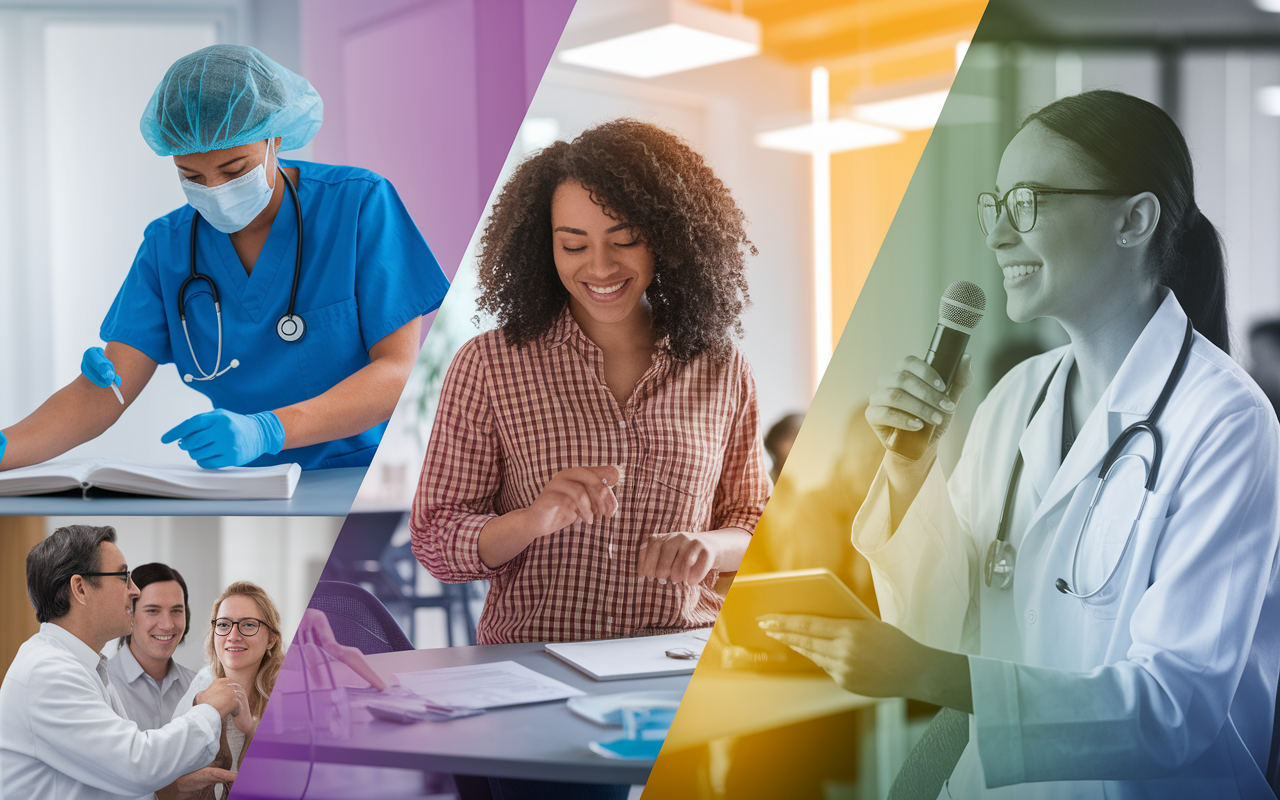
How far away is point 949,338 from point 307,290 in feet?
3.56

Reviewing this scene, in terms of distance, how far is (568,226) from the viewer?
127 cm

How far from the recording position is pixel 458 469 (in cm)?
131

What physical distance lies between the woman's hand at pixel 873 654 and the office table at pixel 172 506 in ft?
2.02

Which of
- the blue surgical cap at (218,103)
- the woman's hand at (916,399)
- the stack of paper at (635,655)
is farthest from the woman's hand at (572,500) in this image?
the blue surgical cap at (218,103)

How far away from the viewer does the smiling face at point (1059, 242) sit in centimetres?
126

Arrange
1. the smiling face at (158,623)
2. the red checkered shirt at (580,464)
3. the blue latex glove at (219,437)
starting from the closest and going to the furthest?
the red checkered shirt at (580,464) < the blue latex glove at (219,437) < the smiling face at (158,623)

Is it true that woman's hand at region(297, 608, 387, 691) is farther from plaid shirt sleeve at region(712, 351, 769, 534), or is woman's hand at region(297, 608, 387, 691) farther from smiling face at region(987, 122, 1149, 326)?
smiling face at region(987, 122, 1149, 326)

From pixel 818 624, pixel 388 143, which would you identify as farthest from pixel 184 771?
pixel 388 143

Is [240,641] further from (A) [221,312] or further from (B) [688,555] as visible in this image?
(B) [688,555]

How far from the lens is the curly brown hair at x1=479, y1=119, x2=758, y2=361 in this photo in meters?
1.25

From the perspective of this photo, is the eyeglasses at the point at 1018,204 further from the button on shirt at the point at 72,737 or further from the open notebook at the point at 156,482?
the button on shirt at the point at 72,737

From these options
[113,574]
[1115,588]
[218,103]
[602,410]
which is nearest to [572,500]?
[602,410]

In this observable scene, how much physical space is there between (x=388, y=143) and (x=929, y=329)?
1.22 metres

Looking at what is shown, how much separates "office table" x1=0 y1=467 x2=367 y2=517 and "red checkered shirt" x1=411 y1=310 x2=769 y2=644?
0.44 feet
